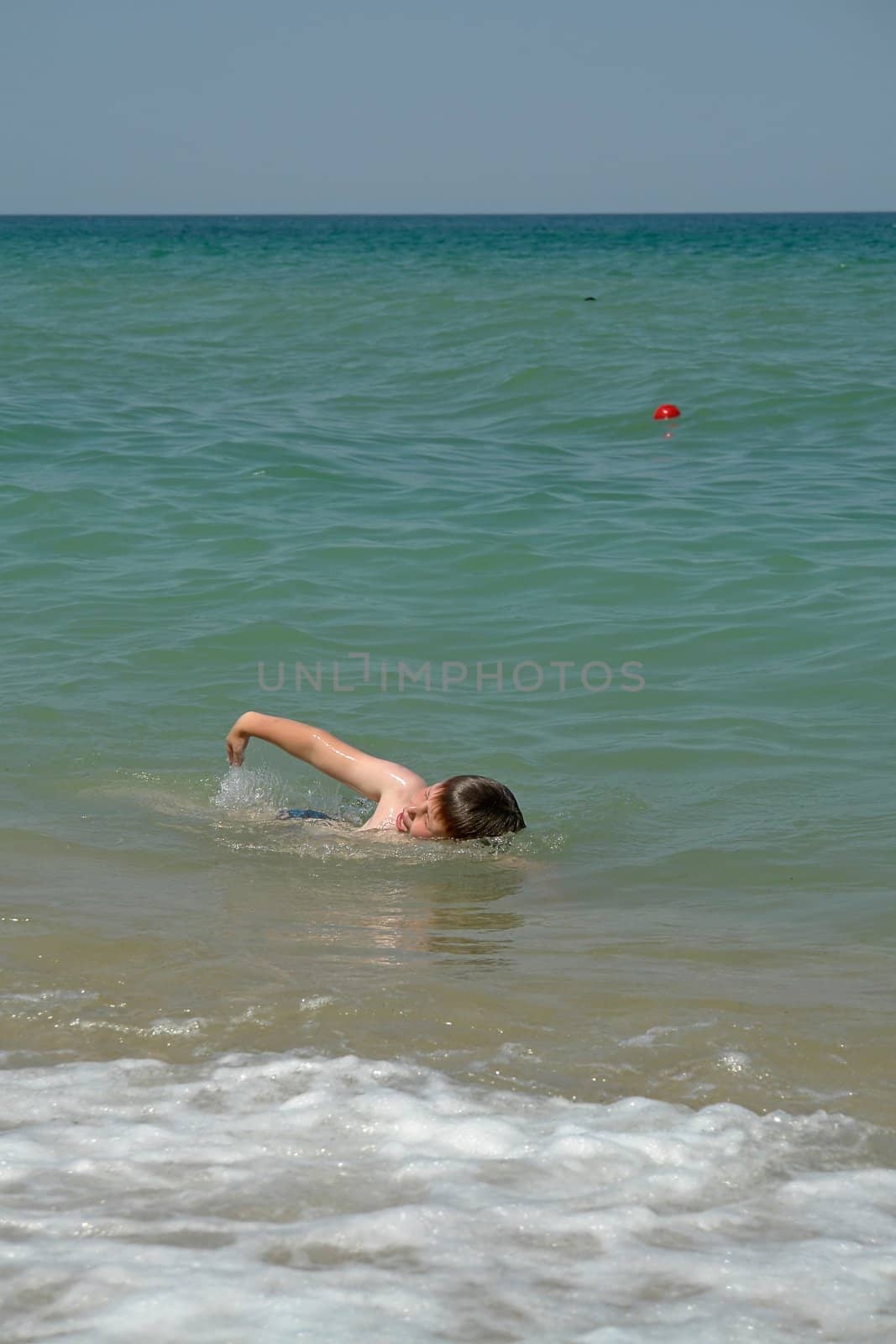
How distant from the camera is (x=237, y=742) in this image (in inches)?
231

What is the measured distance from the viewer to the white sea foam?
8.69 feet

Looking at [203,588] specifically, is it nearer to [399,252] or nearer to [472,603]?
[472,603]

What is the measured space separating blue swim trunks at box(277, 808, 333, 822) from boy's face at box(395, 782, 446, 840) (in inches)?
21.3

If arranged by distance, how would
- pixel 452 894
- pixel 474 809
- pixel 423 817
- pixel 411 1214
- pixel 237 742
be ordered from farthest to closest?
pixel 237 742 → pixel 423 817 → pixel 474 809 → pixel 452 894 → pixel 411 1214

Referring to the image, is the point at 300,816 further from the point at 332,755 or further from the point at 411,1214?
the point at 411,1214

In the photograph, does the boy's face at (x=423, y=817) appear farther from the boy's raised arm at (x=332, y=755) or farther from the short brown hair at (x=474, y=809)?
the boy's raised arm at (x=332, y=755)

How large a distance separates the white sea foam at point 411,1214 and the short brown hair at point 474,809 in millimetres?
1894

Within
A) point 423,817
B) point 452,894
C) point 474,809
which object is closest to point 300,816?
point 423,817

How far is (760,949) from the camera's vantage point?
468 cm

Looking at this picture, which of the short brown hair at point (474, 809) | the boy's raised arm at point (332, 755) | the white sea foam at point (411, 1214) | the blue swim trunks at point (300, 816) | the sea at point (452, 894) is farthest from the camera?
the blue swim trunks at point (300, 816)

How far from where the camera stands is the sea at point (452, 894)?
2828 millimetres

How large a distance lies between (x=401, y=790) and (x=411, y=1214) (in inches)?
112

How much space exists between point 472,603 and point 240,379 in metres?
11.5

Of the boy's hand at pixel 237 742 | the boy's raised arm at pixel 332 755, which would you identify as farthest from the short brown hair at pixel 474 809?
the boy's hand at pixel 237 742
